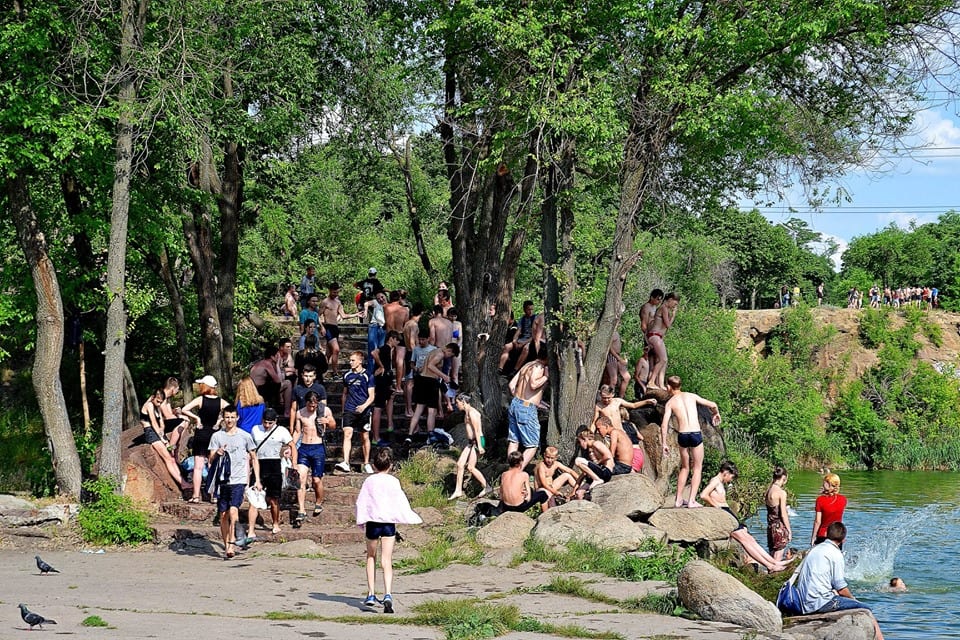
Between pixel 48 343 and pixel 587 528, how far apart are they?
8623 millimetres

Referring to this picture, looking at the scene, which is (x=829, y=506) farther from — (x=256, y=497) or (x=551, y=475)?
(x=256, y=497)

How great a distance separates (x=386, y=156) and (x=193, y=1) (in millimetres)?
7416

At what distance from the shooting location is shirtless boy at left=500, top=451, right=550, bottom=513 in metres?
14.2

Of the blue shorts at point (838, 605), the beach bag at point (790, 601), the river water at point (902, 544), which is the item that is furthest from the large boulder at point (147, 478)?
the river water at point (902, 544)

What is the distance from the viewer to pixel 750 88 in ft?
52.7

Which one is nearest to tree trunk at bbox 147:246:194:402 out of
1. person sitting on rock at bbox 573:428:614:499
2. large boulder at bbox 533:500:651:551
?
person sitting on rock at bbox 573:428:614:499

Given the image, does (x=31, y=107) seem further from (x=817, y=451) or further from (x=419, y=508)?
(x=817, y=451)

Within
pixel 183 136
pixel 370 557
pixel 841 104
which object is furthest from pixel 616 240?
pixel 370 557

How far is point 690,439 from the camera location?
14484 millimetres

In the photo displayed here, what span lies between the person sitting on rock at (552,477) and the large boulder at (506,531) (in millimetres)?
907

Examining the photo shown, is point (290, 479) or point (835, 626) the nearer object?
point (835, 626)

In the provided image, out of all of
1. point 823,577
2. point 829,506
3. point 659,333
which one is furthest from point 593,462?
point 823,577

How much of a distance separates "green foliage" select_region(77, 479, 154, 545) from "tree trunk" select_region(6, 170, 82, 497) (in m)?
1.37

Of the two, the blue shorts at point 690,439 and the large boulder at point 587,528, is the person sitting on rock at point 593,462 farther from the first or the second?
the large boulder at point 587,528
